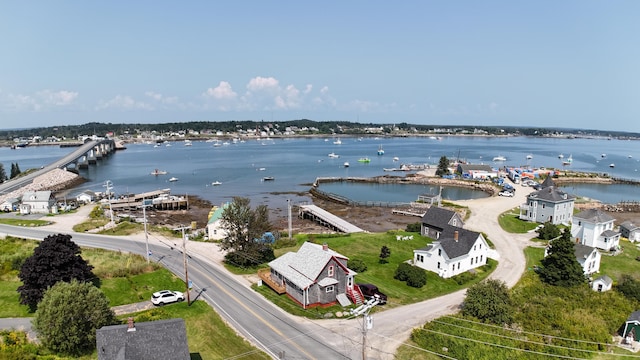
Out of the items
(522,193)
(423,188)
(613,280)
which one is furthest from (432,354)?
(423,188)

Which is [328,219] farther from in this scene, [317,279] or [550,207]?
[317,279]

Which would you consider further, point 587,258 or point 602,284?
point 587,258

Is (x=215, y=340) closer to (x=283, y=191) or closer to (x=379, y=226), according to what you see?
(x=379, y=226)

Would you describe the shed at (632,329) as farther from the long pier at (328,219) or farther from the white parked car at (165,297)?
the white parked car at (165,297)

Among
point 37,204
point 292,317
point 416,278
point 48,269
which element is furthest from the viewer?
point 37,204

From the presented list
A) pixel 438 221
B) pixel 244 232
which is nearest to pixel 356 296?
pixel 244 232

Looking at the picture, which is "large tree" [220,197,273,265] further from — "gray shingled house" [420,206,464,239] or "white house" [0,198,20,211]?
"white house" [0,198,20,211]

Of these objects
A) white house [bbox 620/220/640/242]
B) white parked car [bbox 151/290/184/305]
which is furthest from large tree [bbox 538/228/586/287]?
white parked car [bbox 151/290/184/305]
